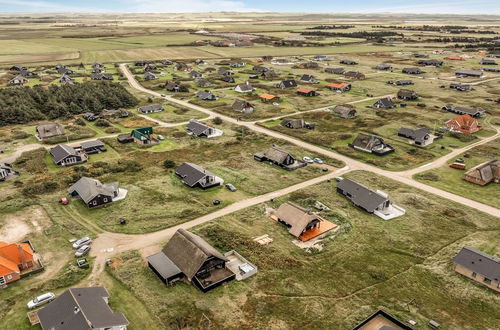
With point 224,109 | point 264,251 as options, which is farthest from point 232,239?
point 224,109

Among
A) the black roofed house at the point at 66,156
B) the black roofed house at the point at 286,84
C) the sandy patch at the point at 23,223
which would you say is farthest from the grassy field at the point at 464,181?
the black roofed house at the point at 286,84

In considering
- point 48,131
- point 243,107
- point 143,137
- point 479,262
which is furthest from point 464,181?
point 48,131

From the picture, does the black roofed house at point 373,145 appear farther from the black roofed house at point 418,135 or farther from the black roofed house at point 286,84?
the black roofed house at point 286,84

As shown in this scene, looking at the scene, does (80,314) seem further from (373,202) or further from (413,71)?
(413,71)

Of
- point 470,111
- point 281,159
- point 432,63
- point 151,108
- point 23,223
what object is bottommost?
point 23,223

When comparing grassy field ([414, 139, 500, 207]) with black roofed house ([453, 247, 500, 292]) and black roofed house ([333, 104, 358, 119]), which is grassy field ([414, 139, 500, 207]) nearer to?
black roofed house ([453, 247, 500, 292])

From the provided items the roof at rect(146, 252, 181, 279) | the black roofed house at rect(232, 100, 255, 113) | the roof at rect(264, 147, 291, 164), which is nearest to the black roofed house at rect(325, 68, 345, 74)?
the black roofed house at rect(232, 100, 255, 113)
